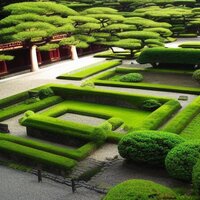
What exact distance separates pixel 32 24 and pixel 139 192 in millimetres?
28795

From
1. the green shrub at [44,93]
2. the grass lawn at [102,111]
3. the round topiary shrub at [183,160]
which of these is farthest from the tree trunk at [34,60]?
the round topiary shrub at [183,160]

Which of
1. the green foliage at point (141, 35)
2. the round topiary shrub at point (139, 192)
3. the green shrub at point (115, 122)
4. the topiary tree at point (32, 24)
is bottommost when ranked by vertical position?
the green shrub at point (115, 122)

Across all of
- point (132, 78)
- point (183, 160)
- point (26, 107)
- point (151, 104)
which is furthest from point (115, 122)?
point (132, 78)

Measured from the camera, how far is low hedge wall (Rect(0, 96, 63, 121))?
27.1m

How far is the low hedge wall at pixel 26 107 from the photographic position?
27086mm

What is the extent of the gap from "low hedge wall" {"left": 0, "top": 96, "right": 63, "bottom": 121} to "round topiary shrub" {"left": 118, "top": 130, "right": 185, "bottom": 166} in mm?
11985

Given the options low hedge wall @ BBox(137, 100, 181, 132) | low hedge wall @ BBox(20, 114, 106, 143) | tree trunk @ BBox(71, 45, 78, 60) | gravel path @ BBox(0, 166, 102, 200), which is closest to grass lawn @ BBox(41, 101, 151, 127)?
low hedge wall @ BBox(137, 100, 181, 132)

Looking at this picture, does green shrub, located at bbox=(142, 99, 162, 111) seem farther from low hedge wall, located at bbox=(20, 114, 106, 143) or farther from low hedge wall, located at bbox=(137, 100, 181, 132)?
low hedge wall, located at bbox=(20, 114, 106, 143)

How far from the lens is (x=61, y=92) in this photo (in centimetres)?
3100

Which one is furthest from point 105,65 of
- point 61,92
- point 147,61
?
point 61,92

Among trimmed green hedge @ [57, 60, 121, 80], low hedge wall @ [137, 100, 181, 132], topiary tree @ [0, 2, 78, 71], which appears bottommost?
low hedge wall @ [137, 100, 181, 132]

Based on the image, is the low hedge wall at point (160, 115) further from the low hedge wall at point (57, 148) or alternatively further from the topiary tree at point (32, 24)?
the topiary tree at point (32, 24)

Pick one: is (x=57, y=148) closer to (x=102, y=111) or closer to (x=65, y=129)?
(x=65, y=129)

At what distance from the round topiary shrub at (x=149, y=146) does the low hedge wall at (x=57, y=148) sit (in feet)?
9.16
